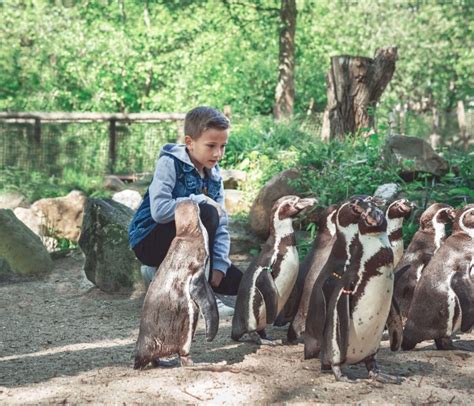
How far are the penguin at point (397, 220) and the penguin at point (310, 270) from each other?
540mm

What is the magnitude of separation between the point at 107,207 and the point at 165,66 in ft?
51.8

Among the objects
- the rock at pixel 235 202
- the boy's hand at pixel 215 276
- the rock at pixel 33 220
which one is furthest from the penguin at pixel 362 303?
the rock at pixel 33 220

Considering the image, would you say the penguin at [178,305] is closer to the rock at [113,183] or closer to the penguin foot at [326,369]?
the penguin foot at [326,369]

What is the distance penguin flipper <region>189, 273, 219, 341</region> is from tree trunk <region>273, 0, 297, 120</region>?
15887mm

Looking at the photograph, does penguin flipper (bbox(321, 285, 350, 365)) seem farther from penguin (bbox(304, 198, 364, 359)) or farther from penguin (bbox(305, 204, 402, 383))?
penguin (bbox(304, 198, 364, 359))

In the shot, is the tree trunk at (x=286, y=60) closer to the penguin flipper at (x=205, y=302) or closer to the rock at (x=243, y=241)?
the rock at (x=243, y=241)

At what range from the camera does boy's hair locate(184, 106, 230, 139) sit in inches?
204

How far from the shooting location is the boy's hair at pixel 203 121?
5.18 m

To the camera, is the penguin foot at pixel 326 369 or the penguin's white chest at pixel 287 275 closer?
the penguin foot at pixel 326 369

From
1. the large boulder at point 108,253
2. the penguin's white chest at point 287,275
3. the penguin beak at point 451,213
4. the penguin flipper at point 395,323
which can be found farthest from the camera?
the large boulder at point 108,253

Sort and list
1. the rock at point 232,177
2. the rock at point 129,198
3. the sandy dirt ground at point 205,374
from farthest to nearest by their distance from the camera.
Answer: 1. the rock at point 129,198
2. the rock at point 232,177
3. the sandy dirt ground at point 205,374

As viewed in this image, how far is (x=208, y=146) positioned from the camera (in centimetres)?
524

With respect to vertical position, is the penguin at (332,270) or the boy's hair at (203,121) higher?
the boy's hair at (203,121)

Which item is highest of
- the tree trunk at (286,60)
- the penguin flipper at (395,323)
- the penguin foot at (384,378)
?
the tree trunk at (286,60)
